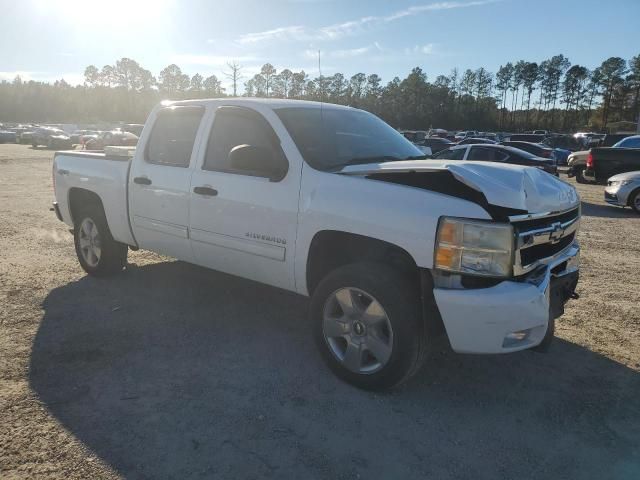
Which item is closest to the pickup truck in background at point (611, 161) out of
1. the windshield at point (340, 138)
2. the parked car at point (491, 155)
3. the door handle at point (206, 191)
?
the parked car at point (491, 155)

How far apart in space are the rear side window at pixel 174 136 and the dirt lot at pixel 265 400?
1.40 meters

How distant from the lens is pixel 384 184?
131 inches

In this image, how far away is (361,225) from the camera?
3.32 m

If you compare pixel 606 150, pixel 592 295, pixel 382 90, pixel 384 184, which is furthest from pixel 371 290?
pixel 382 90

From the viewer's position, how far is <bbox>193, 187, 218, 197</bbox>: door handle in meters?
4.22

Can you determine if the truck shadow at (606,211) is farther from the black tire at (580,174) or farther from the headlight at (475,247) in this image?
the headlight at (475,247)

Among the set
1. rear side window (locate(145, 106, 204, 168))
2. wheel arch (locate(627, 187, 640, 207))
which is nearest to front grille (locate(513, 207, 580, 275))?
rear side window (locate(145, 106, 204, 168))

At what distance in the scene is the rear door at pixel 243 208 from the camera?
3.80 m

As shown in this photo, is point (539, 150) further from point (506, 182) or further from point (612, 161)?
point (506, 182)

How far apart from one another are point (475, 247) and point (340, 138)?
1.69 m

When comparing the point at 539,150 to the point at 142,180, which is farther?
the point at 539,150

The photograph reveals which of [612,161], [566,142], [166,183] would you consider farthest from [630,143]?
[566,142]

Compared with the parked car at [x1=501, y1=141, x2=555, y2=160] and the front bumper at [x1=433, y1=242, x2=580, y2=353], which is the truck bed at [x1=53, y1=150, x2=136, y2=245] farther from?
the parked car at [x1=501, y1=141, x2=555, y2=160]

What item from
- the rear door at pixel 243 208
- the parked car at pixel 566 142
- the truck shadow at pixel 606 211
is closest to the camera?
the rear door at pixel 243 208
